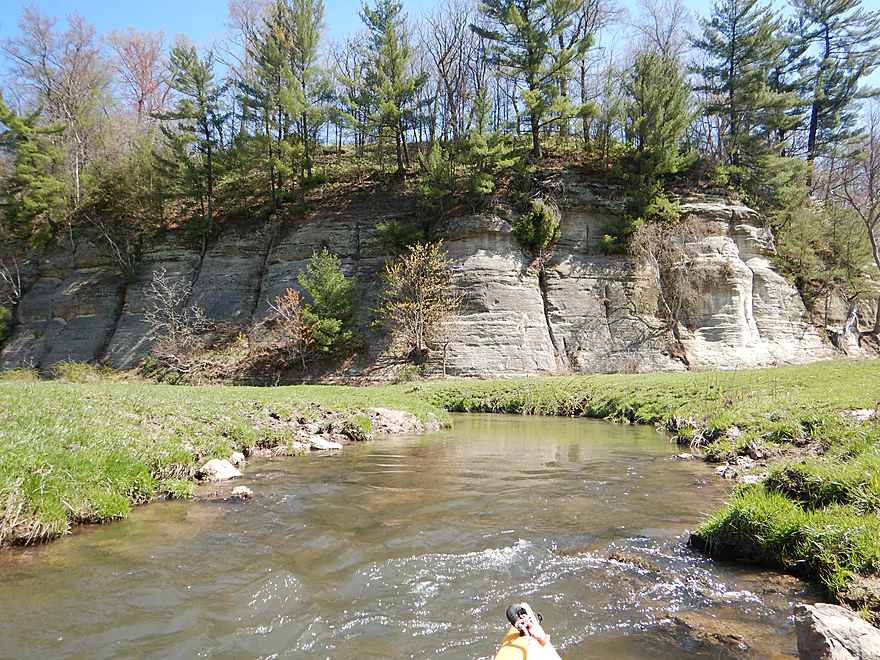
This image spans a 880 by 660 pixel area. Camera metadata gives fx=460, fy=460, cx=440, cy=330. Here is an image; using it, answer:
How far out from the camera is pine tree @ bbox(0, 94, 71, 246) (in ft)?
110

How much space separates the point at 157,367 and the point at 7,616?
95.1 ft

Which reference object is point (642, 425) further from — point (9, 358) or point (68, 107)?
point (68, 107)

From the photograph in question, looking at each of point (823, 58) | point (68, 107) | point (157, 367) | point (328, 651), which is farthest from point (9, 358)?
point (823, 58)

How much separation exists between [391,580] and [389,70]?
35.3m

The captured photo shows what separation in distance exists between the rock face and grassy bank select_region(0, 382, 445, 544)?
1719 cm

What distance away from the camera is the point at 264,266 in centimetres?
3309

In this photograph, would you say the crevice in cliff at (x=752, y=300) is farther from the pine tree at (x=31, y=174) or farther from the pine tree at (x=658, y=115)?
the pine tree at (x=31, y=174)

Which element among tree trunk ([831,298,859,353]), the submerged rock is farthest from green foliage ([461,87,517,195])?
the submerged rock

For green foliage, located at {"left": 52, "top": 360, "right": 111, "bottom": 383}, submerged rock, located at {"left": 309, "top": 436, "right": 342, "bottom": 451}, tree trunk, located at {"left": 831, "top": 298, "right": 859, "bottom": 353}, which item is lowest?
green foliage, located at {"left": 52, "top": 360, "right": 111, "bottom": 383}

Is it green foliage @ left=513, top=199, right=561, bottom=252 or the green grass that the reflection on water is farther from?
green foliage @ left=513, top=199, right=561, bottom=252

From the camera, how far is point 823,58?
34.3m

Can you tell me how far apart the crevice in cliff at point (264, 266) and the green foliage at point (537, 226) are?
1766 centimetres

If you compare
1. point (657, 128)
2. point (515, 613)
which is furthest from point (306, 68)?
point (515, 613)

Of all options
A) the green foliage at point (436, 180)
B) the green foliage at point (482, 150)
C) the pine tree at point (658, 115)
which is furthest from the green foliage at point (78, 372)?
the pine tree at point (658, 115)
